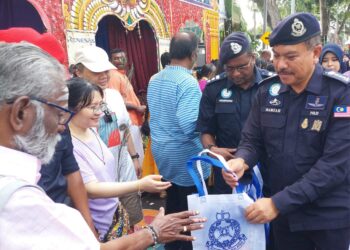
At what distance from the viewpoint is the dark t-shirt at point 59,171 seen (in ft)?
5.19

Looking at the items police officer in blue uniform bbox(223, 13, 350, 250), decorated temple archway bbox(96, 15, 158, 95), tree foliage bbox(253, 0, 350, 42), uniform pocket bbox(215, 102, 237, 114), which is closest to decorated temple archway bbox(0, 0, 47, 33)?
decorated temple archway bbox(96, 15, 158, 95)

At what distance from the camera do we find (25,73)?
3.24ft

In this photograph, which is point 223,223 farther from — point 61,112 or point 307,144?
point 61,112

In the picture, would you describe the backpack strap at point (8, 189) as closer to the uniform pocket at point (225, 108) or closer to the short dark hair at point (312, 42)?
the short dark hair at point (312, 42)

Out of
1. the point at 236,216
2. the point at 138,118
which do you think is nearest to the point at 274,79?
the point at 236,216

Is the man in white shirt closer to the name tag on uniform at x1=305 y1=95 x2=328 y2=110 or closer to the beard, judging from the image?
the beard

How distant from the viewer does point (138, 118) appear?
456cm

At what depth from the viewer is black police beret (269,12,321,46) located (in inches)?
67.7

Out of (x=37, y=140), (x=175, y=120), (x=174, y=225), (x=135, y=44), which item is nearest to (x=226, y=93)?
(x=175, y=120)

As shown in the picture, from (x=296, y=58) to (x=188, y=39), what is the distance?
133cm

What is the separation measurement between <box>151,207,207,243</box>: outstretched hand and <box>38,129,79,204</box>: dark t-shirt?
47 cm

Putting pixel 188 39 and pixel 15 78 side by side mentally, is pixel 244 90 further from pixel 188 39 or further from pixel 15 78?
pixel 15 78

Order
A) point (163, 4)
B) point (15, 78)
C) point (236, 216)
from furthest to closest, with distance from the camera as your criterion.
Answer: point (163, 4) < point (236, 216) < point (15, 78)

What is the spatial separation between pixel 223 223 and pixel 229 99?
3.64 ft
